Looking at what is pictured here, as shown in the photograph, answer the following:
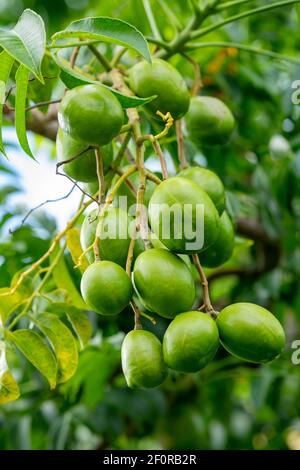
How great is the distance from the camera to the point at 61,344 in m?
1.00

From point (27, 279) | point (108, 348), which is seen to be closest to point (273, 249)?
point (108, 348)

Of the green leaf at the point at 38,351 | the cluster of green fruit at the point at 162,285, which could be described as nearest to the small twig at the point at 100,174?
the cluster of green fruit at the point at 162,285

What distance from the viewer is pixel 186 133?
3.91 ft

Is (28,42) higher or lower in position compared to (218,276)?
higher

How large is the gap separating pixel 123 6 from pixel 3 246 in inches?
30.2

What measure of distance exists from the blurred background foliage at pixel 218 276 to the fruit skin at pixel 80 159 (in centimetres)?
36

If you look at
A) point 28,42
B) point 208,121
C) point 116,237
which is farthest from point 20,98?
point 208,121

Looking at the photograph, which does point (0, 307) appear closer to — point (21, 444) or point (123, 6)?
point (21, 444)

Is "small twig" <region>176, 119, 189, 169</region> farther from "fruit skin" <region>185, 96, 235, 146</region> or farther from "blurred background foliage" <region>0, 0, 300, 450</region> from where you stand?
"blurred background foliage" <region>0, 0, 300, 450</region>

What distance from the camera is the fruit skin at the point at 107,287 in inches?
31.5

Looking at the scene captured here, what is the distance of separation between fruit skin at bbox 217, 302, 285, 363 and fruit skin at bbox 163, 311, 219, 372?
20 mm

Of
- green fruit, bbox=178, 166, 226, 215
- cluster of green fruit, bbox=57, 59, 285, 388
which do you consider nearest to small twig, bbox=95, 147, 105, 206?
cluster of green fruit, bbox=57, 59, 285, 388

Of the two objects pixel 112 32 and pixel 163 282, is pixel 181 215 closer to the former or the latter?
pixel 163 282

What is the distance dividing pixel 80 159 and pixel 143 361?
31 centimetres
